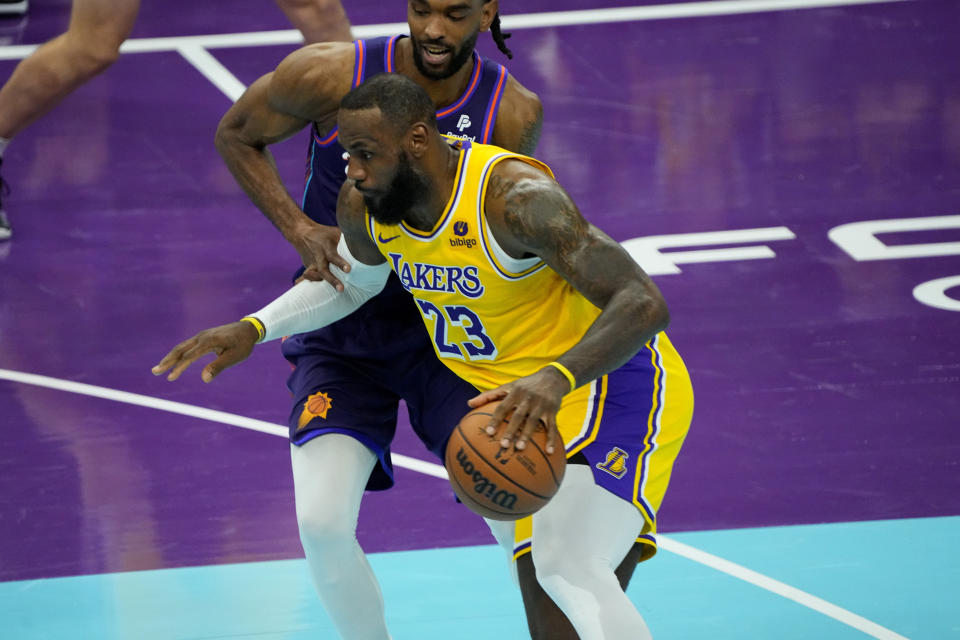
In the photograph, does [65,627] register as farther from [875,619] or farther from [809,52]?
[809,52]

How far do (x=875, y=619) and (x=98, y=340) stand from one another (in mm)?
3777

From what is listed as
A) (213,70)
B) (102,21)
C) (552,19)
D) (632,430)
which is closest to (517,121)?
(632,430)

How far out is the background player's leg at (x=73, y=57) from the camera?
25.1ft

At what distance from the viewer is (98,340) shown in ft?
23.0

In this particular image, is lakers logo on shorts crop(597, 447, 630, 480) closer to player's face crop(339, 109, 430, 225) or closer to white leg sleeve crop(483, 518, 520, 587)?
white leg sleeve crop(483, 518, 520, 587)

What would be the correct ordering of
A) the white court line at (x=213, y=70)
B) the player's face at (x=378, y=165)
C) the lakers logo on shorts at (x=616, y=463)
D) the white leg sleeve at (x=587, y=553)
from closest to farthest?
1. the white leg sleeve at (x=587, y=553)
2. the player's face at (x=378, y=165)
3. the lakers logo on shorts at (x=616, y=463)
4. the white court line at (x=213, y=70)

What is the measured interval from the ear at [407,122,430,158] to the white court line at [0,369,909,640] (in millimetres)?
2037

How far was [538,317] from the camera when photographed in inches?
163

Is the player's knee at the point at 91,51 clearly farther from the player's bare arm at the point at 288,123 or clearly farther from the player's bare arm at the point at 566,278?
the player's bare arm at the point at 566,278

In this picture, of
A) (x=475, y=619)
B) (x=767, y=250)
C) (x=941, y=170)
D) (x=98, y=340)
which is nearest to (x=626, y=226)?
(x=767, y=250)

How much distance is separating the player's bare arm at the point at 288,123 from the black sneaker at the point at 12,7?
22.1ft

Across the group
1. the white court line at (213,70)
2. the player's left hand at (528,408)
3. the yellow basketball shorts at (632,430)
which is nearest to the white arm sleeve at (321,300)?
the yellow basketball shorts at (632,430)

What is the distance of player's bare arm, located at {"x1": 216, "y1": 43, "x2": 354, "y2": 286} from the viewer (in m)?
4.57

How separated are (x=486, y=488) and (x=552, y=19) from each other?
7563 millimetres
